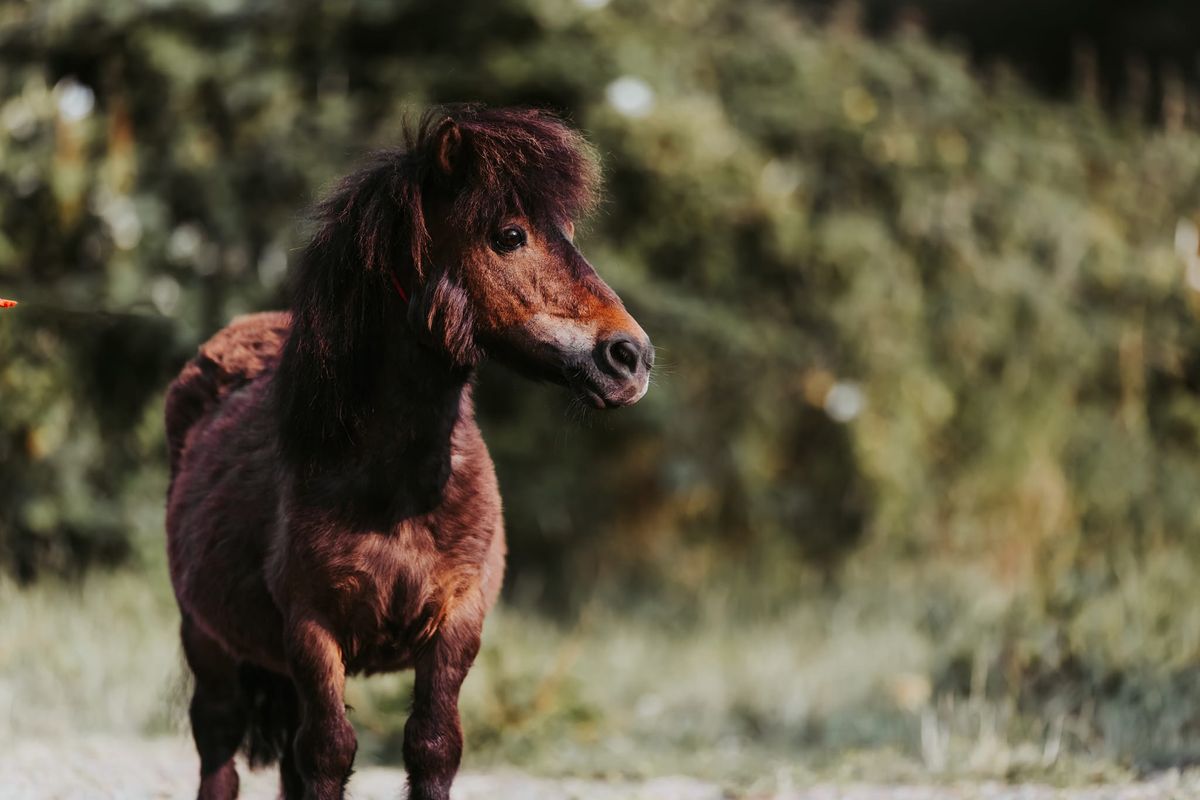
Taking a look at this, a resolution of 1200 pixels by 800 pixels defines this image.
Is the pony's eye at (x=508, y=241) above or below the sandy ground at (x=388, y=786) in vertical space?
above

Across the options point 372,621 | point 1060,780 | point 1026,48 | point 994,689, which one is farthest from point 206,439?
point 1026,48

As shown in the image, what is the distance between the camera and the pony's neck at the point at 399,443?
3471 millimetres

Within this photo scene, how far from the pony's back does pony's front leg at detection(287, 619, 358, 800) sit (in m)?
1.27

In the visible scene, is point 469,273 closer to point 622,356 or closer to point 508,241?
point 508,241

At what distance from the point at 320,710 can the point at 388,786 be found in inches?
79.2

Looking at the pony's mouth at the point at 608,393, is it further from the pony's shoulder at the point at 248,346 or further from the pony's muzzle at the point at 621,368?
the pony's shoulder at the point at 248,346

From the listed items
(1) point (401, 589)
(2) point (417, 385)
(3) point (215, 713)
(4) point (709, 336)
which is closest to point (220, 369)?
(3) point (215, 713)

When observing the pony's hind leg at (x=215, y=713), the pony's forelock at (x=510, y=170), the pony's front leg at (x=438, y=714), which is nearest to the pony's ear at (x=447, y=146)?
the pony's forelock at (x=510, y=170)

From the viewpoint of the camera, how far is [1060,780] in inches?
200

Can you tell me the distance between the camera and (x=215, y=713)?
173 inches

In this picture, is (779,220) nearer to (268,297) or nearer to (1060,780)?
(268,297)

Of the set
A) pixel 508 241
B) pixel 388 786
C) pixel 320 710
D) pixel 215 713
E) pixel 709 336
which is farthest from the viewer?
pixel 709 336

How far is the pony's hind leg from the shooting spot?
171 inches

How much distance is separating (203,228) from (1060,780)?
5.49 metres
